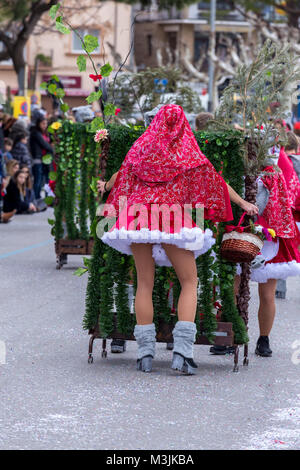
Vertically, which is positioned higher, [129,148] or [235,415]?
[129,148]

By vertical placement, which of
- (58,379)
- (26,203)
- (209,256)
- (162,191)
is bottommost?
(26,203)

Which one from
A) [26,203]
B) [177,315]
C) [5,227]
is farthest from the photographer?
[26,203]

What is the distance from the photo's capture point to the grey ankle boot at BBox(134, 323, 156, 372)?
7598 millimetres

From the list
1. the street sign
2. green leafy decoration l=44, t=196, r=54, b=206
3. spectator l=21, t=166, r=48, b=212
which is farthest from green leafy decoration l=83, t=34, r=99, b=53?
spectator l=21, t=166, r=48, b=212

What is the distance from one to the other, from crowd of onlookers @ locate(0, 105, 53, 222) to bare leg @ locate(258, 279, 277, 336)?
1062cm

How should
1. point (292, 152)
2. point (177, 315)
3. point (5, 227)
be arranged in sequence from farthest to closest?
point (5, 227)
point (292, 152)
point (177, 315)

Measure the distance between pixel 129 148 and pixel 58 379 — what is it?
1.60 metres

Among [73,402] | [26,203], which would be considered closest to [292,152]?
[73,402]

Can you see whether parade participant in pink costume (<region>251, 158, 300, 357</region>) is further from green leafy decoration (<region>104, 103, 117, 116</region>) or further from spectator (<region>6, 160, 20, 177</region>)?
spectator (<region>6, 160, 20, 177</region>)

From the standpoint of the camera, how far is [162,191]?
291 inches

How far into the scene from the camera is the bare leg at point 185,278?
7.50 m

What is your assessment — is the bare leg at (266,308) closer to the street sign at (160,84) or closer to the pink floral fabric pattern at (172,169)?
the pink floral fabric pattern at (172,169)

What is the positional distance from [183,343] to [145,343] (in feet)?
0.88

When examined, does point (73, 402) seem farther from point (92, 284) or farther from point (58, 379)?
point (92, 284)
